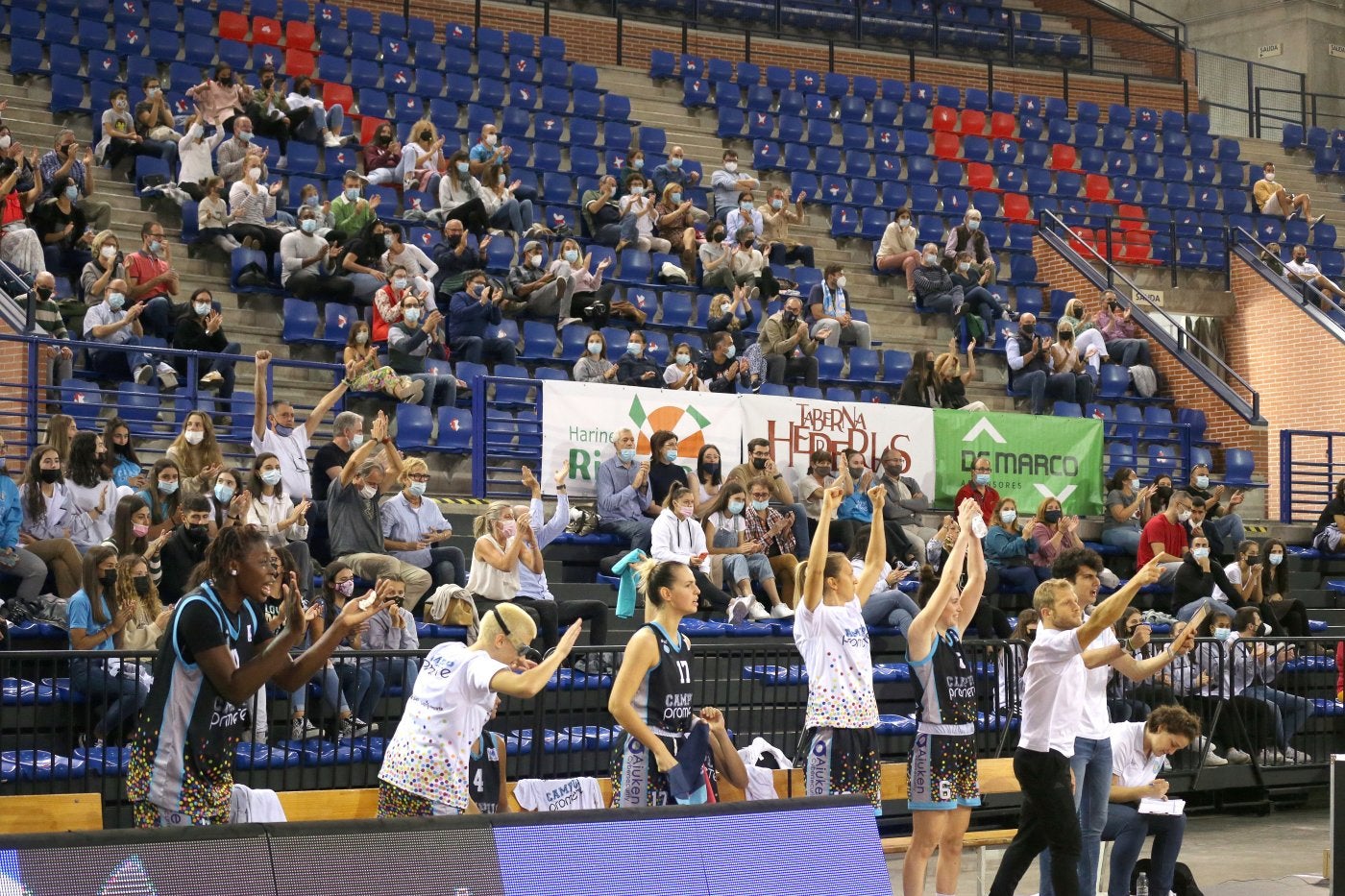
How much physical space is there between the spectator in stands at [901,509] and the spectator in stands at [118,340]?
6.33 m

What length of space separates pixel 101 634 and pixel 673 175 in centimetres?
1276

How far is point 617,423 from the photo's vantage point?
1469 centimetres

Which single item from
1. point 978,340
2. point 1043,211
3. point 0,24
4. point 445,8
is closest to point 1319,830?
point 978,340

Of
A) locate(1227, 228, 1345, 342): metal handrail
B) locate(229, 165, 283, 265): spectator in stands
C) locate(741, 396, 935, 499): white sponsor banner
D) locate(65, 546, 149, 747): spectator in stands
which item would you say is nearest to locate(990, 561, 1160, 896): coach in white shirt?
locate(65, 546, 149, 747): spectator in stands

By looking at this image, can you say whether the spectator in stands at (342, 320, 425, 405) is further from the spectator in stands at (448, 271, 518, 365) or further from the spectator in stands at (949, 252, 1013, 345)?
the spectator in stands at (949, 252, 1013, 345)

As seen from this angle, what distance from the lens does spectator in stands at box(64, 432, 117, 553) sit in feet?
38.1

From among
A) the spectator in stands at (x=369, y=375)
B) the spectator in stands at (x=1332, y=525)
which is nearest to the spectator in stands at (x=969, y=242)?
the spectator in stands at (x=1332, y=525)

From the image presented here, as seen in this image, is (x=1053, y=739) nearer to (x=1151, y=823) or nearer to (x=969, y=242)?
(x=1151, y=823)

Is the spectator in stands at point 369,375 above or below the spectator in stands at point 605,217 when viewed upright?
below

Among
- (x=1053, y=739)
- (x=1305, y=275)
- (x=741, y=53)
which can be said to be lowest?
(x=1053, y=739)

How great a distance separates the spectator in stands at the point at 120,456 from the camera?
12.1 metres

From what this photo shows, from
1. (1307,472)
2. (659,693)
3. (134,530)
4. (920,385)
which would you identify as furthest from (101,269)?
(1307,472)

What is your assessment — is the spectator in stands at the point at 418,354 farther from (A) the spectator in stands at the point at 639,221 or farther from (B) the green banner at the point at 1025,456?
(B) the green banner at the point at 1025,456

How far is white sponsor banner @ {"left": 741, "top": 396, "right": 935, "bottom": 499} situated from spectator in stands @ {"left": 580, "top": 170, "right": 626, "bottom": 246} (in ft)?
15.8
